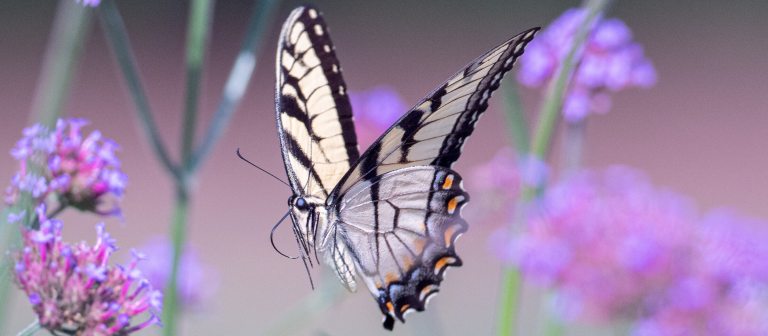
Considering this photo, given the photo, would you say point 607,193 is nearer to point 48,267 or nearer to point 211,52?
point 48,267

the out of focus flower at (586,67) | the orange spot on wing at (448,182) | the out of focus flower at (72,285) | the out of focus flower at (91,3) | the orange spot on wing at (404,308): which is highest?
the out of focus flower at (586,67)

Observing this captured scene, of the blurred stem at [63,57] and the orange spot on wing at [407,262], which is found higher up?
the blurred stem at [63,57]

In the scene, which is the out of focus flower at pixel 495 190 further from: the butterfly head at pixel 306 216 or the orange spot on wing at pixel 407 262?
the butterfly head at pixel 306 216

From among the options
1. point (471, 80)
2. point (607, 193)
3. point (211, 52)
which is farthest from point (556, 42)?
point (211, 52)

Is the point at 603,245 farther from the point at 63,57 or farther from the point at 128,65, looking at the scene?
the point at 63,57

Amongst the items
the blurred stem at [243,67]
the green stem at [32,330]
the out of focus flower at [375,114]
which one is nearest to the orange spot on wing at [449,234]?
the blurred stem at [243,67]
